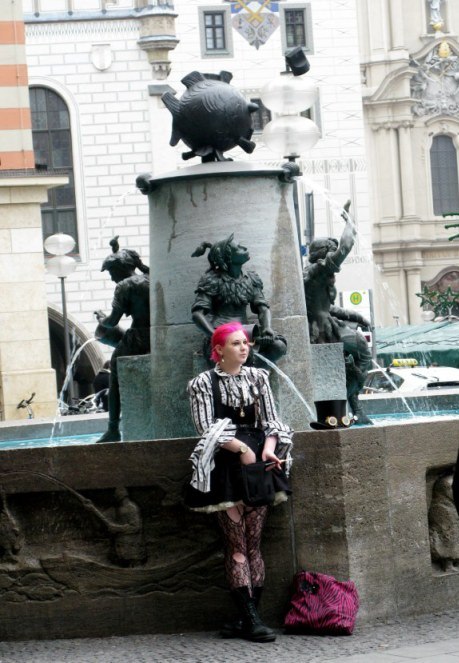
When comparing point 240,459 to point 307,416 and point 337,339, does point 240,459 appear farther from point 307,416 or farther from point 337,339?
point 337,339

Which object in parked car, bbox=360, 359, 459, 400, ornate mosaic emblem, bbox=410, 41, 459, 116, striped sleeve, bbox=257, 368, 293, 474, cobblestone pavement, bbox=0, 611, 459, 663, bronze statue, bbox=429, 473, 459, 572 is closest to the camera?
cobblestone pavement, bbox=0, 611, 459, 663

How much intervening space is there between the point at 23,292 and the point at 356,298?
12.4 metres

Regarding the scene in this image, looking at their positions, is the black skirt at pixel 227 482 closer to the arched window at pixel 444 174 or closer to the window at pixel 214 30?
the window at pixel 214 30

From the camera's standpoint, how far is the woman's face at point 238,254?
11.0 m

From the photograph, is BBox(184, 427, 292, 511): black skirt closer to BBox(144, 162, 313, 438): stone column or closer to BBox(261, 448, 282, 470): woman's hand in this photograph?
BBox(261, 448, 282, 470): woman's hand

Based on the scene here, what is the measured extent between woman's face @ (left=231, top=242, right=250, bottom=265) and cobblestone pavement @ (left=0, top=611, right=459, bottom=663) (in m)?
2.81

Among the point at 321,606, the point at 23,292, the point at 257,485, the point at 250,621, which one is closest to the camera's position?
the point at 257,485

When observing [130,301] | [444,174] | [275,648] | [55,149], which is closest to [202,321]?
[130,301]

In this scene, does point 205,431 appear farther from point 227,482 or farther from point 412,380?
point 412,380

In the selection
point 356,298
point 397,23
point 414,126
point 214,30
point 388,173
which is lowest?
point 356,298

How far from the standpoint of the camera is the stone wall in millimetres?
9070

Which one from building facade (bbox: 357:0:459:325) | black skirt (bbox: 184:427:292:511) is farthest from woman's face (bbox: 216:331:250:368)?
building facade (bbox: 357:0:459:325)

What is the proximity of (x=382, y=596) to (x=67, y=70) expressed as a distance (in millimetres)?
42561

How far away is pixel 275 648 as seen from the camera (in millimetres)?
8570
